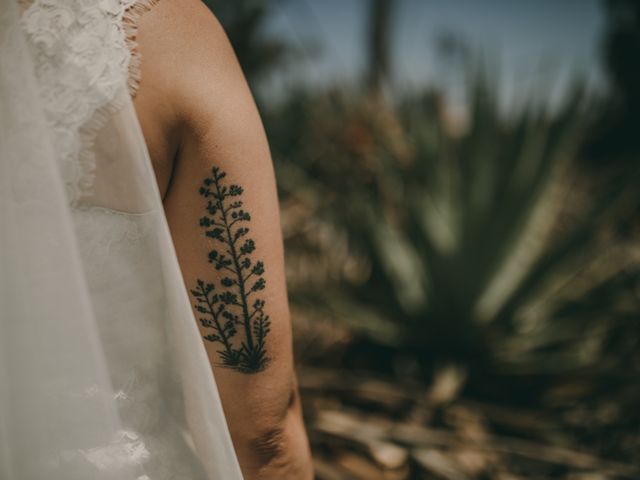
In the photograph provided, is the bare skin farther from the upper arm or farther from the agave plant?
the agave plant

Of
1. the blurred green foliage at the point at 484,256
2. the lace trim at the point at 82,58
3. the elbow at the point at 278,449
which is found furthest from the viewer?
the blurred green foliage at the point at 484,256

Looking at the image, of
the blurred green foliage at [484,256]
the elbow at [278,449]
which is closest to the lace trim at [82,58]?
the elbow at [278,449]

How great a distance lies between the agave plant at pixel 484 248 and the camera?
2377 millimetres

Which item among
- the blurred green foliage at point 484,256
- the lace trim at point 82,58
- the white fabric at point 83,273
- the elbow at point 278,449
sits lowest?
the elbow at point 278,449

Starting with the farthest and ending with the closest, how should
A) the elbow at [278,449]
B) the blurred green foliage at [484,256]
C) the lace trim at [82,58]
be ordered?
the blurred green foliage at [484,256]
the elbow at [278,449]
the lace trim at [82,58]

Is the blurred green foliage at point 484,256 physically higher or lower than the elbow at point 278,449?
higher

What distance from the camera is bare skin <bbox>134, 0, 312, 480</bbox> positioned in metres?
0.75

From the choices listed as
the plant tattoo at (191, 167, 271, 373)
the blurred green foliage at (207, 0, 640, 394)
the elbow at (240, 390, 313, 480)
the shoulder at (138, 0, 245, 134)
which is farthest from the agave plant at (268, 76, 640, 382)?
the shoulder at (138, 0, 245, 134)

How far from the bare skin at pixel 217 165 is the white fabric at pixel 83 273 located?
0.05 meters

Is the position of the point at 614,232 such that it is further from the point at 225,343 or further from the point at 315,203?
the point at 225,343

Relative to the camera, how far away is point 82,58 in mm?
721

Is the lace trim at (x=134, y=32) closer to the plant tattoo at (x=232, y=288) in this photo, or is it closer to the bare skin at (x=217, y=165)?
the bare skin at (x=217, y=165)

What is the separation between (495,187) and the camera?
2.49 metres

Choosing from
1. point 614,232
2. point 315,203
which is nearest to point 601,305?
point 614,232
